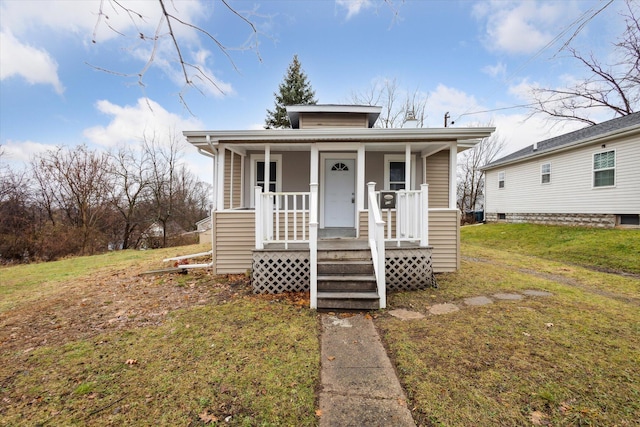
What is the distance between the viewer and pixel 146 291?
5.12m

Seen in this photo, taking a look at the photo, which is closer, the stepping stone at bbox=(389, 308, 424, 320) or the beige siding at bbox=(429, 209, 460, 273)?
the stepping stone at bbox=(389, 308, 424, 320)

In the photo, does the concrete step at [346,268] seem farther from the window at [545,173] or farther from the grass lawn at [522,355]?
the window at [545,173]

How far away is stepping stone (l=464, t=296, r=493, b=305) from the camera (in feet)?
14.1

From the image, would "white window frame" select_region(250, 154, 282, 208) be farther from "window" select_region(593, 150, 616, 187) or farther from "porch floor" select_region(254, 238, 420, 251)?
"window" select_region(593, 150, 616, 187)

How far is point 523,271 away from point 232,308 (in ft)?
22.3

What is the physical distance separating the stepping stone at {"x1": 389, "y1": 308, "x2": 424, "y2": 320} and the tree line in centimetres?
1652

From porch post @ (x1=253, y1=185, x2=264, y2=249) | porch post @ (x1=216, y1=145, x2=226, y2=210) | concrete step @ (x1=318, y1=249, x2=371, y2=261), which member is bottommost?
concrete step @ (x1=318, y1=249, x2=371, y2=261)

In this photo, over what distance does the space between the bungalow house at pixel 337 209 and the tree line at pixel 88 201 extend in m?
12.8

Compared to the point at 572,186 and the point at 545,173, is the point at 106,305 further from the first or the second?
the point at 545,173

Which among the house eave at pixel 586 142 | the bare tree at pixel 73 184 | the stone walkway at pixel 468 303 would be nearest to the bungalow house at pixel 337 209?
the stone walkway at pixel 468 303

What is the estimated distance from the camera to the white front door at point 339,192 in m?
7.09

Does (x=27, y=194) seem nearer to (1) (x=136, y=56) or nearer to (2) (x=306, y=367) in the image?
(1) (x=136, y=56)

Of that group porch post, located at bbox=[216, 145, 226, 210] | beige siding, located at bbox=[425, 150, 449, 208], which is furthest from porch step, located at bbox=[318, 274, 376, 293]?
beige siding, located at bbox=[425, 150, 449, 208]

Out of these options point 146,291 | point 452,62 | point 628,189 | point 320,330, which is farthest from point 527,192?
point 146,291
